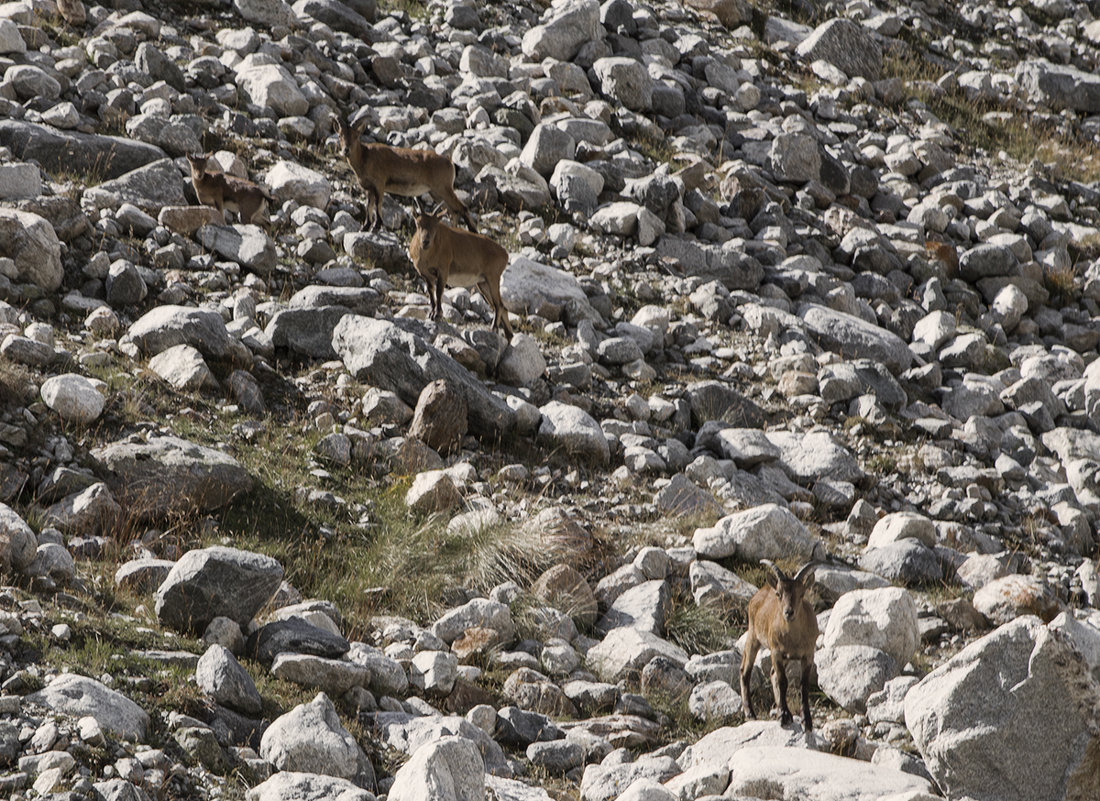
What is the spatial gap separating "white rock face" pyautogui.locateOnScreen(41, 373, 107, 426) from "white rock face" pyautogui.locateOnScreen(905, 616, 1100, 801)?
6708 millimetres

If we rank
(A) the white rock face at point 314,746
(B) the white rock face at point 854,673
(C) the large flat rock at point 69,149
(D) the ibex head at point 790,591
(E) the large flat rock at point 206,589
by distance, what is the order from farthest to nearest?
(C) the large flat rock at point 69,149 → (B) the white rock face at point 854,673 → (D) the ibex head at point 790,591 → (E) the large flat rock at point 206,589 → (A) the white rock face at point 314,746

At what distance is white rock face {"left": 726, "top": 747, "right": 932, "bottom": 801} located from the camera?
5.27 metres

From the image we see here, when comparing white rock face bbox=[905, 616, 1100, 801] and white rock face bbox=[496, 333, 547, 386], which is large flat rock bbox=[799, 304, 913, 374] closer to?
white rock face bbox=[496, 333, 547, 386]

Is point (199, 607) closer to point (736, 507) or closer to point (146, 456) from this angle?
point (146, 456)

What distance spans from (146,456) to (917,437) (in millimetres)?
8434

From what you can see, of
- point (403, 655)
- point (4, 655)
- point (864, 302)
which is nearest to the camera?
point (4, 655)

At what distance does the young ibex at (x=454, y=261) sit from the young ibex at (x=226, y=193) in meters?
2.08

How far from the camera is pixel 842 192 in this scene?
17531mm

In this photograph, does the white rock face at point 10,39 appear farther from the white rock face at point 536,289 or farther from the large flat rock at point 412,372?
the large flat rock at point 412,372

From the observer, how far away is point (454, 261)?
12.0m

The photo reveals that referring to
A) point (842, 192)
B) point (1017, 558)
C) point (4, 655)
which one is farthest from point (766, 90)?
point (4, 655)

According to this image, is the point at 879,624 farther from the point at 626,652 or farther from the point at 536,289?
the point at 536,289

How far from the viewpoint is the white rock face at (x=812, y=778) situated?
5270 mm

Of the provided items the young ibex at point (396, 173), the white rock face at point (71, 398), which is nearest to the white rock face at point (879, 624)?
the white rock face at point (71, 398)
